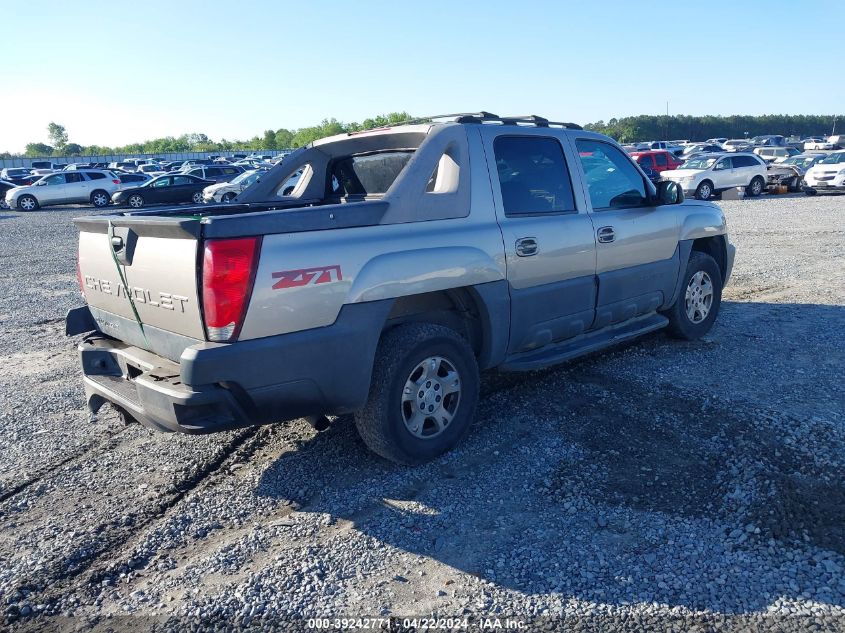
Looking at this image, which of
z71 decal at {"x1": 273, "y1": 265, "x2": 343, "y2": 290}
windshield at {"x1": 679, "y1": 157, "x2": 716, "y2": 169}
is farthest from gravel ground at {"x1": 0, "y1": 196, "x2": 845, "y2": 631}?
windshield at {"x1": 679, "y1": 157, "x2": 716, "y2": 169}

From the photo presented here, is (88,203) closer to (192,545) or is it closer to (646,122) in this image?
(192,545)

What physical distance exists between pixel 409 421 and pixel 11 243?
17162 mm

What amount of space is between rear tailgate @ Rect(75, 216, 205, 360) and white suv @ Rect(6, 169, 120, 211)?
29380mm

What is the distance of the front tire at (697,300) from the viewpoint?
21.0ft

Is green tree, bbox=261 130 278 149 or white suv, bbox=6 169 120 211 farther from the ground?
green tree, bbox=261 130 278 149

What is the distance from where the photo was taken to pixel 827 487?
12.3ft

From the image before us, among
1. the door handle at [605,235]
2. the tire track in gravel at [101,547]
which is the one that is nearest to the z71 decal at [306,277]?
the tire track in gravel at [101,547]

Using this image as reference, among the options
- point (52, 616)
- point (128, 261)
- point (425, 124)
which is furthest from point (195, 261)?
point (425, 124)

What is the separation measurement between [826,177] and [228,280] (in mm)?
26215

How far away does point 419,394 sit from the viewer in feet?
13.7

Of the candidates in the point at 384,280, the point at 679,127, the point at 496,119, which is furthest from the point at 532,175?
the point at 679,127

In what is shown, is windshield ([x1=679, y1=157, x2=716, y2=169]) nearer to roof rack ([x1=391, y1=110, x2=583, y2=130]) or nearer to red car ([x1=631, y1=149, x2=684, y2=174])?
Answer: red car ([x1=631, y1=149, x2=684, y2=174])

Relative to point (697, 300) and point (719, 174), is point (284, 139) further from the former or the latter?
point (697, 300)

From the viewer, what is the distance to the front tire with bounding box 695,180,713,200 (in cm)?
2332
